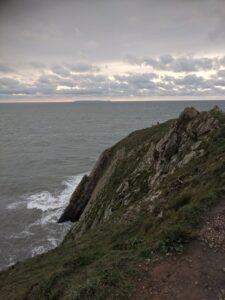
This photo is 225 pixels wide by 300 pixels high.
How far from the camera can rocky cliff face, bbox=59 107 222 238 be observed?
22484 mm

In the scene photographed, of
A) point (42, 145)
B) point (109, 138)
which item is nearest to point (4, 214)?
point (42, 145)

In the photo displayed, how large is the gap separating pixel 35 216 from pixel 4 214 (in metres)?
3.92

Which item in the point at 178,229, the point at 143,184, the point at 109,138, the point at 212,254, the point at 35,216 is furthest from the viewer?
the point at 109,138

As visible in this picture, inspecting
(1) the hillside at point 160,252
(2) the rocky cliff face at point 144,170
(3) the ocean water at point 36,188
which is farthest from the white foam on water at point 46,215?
(1) the hillside at point 160,252

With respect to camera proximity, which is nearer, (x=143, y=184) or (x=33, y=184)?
(x=143, y=184)

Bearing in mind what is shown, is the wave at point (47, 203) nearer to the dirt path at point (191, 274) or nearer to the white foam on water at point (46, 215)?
the white foam on water at point (46, 215)

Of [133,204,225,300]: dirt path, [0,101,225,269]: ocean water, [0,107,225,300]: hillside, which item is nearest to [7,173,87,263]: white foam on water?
[0,101,225,269]: ocean water

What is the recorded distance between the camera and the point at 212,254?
398 inches

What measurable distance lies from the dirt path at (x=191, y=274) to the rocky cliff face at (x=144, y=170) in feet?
22.5

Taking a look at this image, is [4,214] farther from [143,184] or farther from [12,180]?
[143,184]

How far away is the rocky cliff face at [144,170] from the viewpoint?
2248 cm

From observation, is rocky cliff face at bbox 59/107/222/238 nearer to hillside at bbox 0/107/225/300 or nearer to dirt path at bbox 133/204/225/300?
hillside at bbox 0/107/225/300

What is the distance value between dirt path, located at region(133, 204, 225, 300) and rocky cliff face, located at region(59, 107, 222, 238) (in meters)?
6.87

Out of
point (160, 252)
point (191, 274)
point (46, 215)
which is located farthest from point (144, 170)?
point (191, 274)
